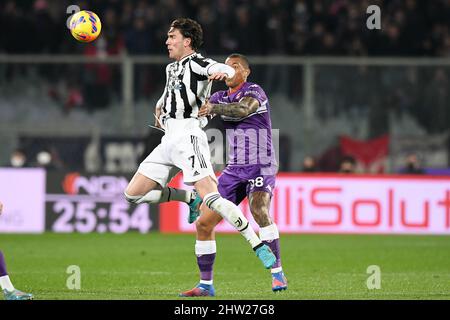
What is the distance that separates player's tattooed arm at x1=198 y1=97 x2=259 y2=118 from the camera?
10035mm

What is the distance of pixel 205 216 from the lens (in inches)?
400

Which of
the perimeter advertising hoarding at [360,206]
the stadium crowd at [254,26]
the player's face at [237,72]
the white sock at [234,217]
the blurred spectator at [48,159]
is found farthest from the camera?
the stadium crowd at [254,26]

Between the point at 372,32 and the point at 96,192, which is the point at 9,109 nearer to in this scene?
the point at 96,192

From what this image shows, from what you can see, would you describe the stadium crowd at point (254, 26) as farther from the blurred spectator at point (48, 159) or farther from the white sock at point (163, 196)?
the white sock at point (163, 196)

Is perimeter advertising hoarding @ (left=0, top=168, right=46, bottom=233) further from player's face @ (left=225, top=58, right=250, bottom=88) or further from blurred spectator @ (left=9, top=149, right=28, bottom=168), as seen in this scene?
player's face @ (left=225, top=58, right=250, bottom=88)

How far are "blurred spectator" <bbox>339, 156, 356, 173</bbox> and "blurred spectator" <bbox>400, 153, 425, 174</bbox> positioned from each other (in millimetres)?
929

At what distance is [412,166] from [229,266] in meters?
7.03

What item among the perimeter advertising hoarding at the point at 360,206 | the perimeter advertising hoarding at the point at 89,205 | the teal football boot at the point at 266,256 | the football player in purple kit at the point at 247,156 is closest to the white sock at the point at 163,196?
the football player in purple kit at the point at 247,156

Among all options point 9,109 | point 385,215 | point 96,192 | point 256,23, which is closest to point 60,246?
point 96,192

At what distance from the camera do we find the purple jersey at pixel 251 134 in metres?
10.6

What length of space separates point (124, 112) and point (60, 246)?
4176 mm

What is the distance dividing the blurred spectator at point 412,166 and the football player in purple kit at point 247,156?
943 centimetres

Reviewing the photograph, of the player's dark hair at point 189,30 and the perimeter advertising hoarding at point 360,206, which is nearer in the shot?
the player's dark hair at point 189,30

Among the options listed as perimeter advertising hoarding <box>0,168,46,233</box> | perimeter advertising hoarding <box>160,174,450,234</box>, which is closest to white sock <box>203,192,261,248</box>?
perimeter advertising hoarding <box>160,174,450,234</box>
